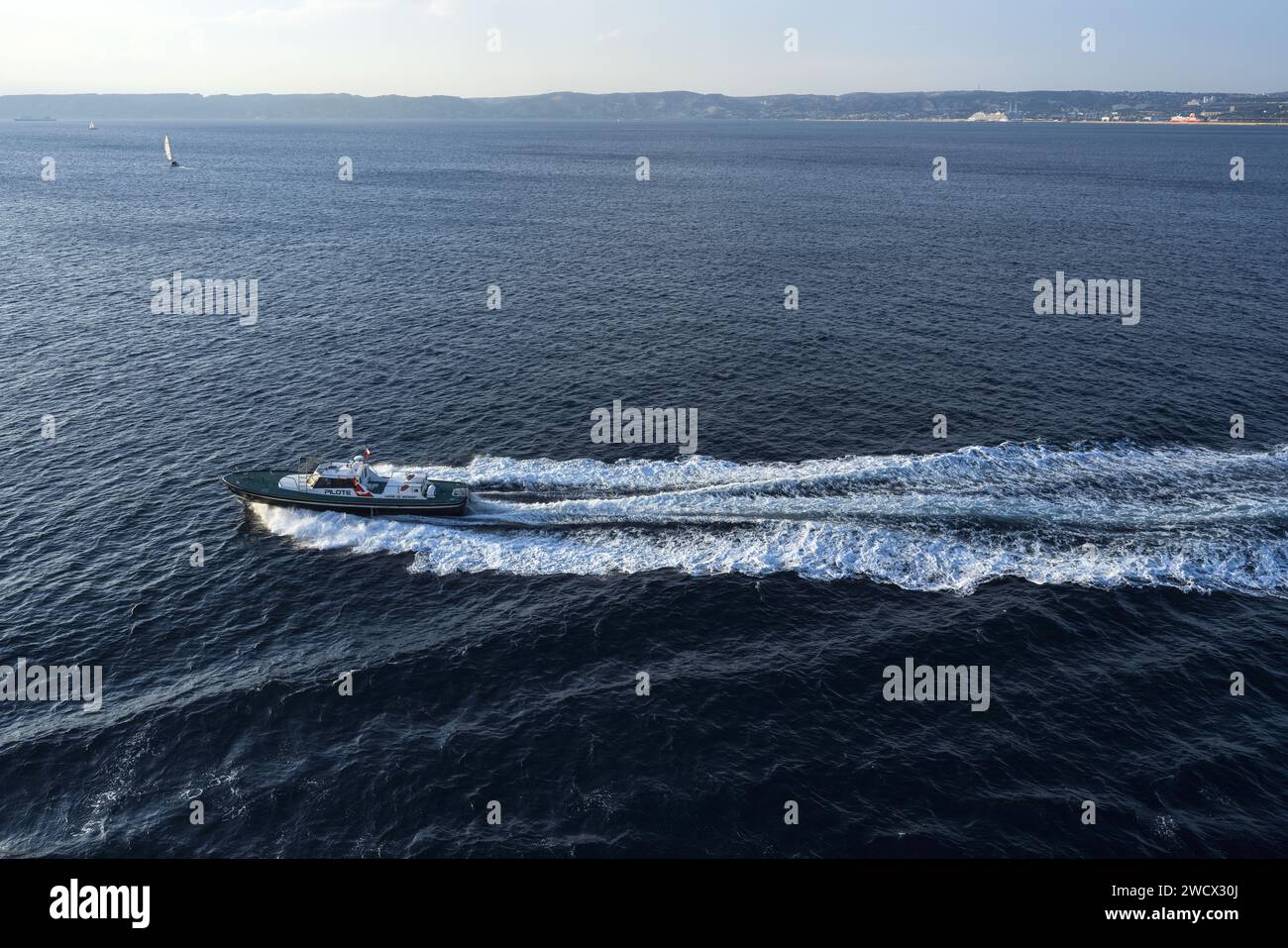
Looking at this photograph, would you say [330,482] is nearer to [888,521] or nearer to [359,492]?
[359,492]

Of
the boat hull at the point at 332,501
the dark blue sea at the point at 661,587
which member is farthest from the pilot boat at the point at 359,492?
the dark blue sea at the point at 661,587

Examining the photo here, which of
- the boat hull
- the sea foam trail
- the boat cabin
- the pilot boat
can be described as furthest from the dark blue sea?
A: the boat cabin

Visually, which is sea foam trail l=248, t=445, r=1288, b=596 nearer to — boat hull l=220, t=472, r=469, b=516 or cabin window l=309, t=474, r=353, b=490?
boat hull l=220, t=472, r=469, b=516
